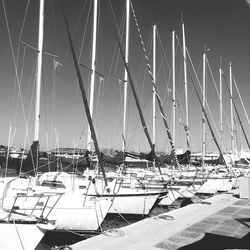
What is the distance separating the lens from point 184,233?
8.39 m

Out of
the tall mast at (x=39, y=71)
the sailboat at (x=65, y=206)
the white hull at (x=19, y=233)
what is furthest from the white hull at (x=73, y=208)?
the tall mast at (x=39, y=71)

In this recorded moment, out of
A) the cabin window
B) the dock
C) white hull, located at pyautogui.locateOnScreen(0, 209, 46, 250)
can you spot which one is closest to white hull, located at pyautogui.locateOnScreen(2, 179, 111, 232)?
the cabin window

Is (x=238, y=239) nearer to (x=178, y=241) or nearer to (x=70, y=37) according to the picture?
(x=178, y=241)

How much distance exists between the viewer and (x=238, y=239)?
793 cm

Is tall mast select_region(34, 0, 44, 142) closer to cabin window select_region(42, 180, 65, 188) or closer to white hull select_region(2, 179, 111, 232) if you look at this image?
cabin window select_region(42, 180, 65, 188)

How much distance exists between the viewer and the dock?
23.7 feet

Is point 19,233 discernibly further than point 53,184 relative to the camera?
No

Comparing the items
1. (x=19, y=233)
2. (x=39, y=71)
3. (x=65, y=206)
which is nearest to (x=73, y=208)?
(x=65, y=206)

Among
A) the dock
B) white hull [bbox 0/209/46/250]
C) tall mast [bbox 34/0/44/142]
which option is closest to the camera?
the dock

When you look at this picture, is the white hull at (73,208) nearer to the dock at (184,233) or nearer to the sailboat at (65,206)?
the sailboat at (65,206)

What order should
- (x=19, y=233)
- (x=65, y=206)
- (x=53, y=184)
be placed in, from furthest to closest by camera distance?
(x=53, y=184), (x=65, y=206), (x=19, y=233)

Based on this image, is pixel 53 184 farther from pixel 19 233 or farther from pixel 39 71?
pixel 19 233

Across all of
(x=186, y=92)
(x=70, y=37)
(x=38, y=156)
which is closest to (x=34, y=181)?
(x=38, y=156)

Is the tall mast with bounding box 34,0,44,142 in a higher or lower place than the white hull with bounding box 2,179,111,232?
higher
